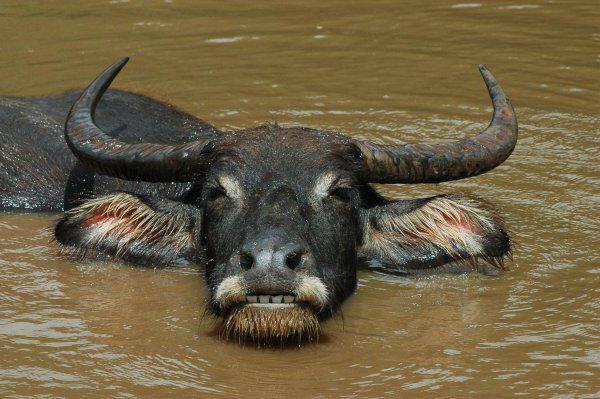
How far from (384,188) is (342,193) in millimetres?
1700

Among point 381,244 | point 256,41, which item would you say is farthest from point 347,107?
point 381,244

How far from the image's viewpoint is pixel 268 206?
5.34 m

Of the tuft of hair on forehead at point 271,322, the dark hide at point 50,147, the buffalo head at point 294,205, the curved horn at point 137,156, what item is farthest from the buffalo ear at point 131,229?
the tuft of hair on forehead at point 271,322

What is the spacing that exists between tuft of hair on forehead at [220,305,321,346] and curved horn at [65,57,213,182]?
117cm

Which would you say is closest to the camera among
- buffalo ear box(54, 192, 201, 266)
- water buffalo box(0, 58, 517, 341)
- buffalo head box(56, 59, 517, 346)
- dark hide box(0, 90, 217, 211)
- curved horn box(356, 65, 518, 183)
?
water buffalo box(0, 58, 517, 341)

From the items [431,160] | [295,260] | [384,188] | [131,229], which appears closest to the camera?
[295,260]

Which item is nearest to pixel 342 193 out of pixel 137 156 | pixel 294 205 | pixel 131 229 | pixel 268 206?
pixel 294 205

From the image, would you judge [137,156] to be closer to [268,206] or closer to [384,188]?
[268,206]

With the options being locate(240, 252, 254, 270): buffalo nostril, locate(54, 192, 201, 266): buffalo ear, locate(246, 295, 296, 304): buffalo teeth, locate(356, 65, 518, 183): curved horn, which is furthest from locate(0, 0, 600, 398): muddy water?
locate(356, 65, 518, 183): curved horn

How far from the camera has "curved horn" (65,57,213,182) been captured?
19.9 ft

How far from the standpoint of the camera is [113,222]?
6.30 meters

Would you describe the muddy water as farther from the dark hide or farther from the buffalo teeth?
the buffalo teeth

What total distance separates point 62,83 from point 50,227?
352 cm

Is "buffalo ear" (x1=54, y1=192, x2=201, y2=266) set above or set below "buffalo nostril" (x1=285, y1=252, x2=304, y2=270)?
below
